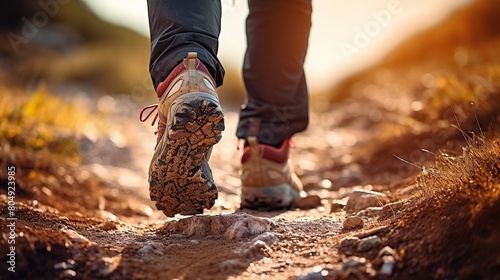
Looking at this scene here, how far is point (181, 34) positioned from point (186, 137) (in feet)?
1.18

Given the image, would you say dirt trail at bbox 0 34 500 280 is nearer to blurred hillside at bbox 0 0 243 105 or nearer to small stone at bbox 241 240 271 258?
small stone at bbox 241 240 271 258

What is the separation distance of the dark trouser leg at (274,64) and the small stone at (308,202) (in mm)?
302

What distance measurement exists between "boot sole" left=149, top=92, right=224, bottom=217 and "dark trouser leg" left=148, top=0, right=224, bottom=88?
7.2 inches

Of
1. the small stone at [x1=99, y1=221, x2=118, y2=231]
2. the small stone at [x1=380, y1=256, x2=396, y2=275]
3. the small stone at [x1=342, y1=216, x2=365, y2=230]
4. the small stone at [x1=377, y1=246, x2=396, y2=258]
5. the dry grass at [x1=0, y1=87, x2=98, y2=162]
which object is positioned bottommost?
the small stone at [x1=380, y1=256, x2=396, y2=275]

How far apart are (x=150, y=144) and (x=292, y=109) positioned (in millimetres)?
3001

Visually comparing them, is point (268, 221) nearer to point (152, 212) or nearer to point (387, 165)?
point (152, 212)

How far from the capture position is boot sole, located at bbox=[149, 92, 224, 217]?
6.54ft

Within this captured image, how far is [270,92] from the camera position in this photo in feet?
9.43

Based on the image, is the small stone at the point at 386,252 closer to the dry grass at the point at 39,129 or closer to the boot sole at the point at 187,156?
the boot sole at the point at 187,156

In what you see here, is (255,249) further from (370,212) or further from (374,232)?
(370,212)

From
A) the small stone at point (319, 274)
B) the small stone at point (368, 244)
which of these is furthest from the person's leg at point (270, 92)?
the small stone at point (319, 274)

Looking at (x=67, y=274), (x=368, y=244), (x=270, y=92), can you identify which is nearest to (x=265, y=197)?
(x=270, y=92)

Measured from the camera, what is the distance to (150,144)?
573 centimetres

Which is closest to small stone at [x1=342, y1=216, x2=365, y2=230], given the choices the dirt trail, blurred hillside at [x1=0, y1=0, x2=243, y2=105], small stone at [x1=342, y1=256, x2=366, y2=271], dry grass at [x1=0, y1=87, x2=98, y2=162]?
the dirt trail
